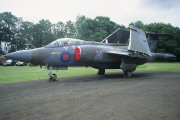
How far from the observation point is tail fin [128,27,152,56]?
9666 millimetres

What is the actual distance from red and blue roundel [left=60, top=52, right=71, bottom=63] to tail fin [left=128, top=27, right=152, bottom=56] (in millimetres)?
4489

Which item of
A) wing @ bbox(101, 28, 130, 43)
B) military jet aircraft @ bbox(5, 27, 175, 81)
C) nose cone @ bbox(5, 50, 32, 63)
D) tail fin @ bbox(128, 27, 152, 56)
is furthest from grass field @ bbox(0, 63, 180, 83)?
tail fin @ bbox(128, 27, 152, 56)

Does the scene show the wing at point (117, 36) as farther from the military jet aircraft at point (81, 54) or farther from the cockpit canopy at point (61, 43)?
the cockpit canopy at point (61, 43)

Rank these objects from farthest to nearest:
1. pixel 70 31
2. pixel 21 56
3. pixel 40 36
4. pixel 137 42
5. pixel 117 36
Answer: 1. pixel 70 31
2. pixel 40 36
3. pixel 117 36
4. pixel 137 42
5. pixel 21 56

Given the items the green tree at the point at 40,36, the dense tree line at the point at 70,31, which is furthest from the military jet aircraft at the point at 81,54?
the green tree at the point at 40,36

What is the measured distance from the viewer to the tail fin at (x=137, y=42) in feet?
31.7

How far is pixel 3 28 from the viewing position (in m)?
60.9

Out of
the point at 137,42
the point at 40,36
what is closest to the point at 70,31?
the point at 40,36

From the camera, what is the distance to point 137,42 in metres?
10.1

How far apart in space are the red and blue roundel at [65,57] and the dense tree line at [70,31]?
133 ft

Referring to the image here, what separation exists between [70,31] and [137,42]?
235ft

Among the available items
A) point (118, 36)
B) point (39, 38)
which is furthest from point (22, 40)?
point (118, 36)

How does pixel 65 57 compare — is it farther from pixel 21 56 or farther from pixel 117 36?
pixel 117 36

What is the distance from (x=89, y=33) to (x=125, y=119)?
2086 inches
